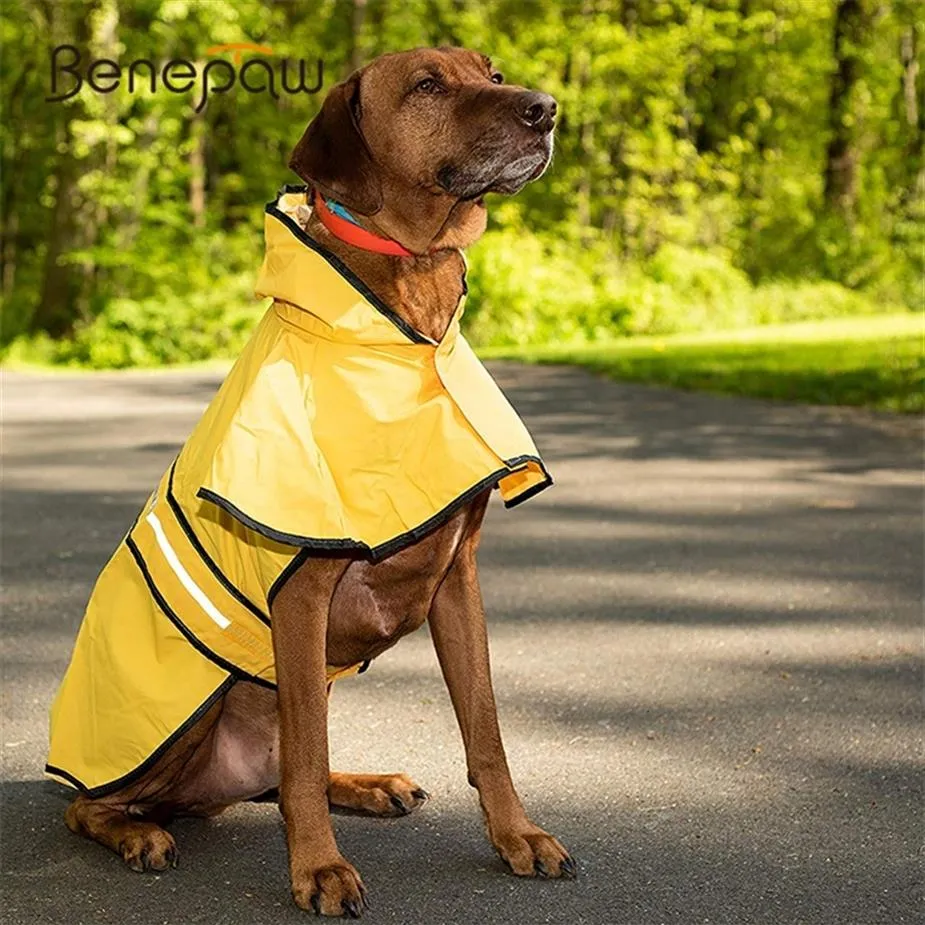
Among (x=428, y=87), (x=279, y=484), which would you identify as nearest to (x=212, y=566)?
(x=279, y=484)

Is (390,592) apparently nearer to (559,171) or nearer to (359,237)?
(359,237)

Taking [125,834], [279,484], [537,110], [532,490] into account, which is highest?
[537,110]

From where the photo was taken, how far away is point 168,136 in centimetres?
2611

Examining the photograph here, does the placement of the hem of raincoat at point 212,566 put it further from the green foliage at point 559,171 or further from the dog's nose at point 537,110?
the green foliage at point 559,171

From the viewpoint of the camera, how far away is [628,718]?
16.6 feet

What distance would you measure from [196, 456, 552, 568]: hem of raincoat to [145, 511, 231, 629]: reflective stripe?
195mm

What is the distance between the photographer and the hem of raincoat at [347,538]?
3354 millimetres

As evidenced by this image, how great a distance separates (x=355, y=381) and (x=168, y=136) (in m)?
23.7

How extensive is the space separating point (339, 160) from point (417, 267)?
0.29 meters

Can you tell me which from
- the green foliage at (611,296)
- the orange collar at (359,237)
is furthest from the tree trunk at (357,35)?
the orange collar at (359,237)

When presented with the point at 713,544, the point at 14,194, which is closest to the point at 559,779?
the point at 713,544

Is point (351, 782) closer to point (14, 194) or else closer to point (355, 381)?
point (355, 381)

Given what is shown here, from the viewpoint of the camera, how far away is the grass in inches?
582

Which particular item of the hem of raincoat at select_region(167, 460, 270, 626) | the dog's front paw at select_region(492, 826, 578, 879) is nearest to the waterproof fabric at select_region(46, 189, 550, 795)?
the hem of raincoat at select_region(167, 460, 270, 626)
